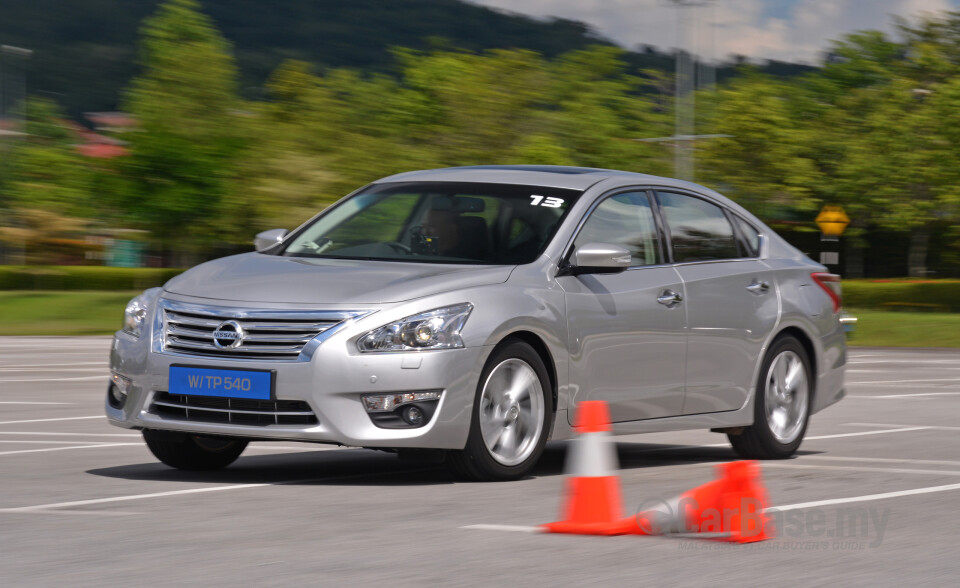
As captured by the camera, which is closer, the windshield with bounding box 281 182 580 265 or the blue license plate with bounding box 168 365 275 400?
the blue license plate with bounding box 168 365 275 400

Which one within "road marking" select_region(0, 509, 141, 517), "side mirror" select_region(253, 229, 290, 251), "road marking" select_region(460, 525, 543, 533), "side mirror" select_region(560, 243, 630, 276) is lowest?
"road marking" select_region(0, 509, 141, 517)

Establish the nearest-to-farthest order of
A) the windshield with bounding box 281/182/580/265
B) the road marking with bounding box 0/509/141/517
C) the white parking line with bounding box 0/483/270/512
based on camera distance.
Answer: the road marking with bounding box 0/509/141/517 < the white parking line with bounding box 0/483/270/512 < the windshield with bounding box 281/182/580/265

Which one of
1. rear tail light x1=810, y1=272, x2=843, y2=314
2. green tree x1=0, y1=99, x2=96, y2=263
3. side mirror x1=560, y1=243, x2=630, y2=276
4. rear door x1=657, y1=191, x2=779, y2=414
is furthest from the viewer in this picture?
green tree x1=0, y1=99, x2=96, y2=263

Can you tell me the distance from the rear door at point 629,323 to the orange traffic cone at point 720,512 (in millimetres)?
1906

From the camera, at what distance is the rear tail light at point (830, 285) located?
10120mm

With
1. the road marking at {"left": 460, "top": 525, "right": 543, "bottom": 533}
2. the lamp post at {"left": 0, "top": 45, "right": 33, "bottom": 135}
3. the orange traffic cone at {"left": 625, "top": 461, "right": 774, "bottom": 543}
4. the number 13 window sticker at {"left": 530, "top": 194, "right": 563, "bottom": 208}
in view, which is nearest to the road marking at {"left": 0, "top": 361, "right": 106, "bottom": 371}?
the number 13 window sticker at {"left": 530, "top": 194, "right": 563, "bottom": 208}

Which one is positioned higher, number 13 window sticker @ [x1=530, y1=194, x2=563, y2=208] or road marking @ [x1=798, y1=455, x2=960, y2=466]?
number 13 window sticker @ [x1=530, y1=194, x2=563, y2=208]

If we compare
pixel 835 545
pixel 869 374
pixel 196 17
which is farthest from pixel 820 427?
pixel 196 17

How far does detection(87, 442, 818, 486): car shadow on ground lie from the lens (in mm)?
7852

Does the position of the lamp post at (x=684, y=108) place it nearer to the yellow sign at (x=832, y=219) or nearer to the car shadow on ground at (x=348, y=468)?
the yellow sign at (x=832, y=219)

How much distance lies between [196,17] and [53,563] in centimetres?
6100

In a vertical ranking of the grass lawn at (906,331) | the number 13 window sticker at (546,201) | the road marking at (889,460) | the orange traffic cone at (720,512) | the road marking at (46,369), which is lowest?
the grass lawn at (906,331)

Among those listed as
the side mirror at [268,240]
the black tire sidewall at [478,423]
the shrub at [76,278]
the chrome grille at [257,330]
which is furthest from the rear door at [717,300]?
the shrub at [76,278]

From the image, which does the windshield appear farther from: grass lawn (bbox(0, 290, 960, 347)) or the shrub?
the shrub
